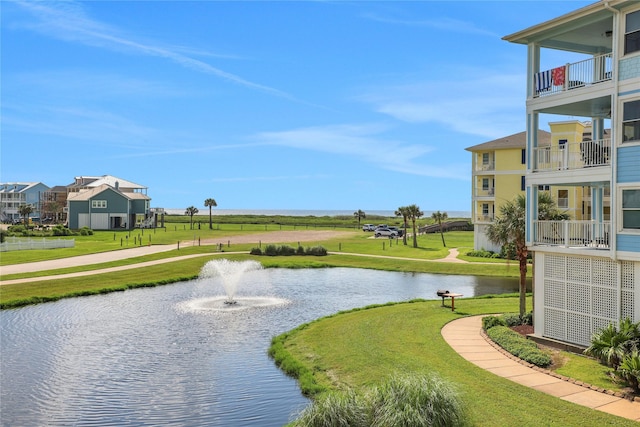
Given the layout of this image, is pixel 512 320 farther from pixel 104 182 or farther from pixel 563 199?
pixel 104 182

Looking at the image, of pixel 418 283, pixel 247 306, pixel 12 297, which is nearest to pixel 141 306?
pixel 247 306

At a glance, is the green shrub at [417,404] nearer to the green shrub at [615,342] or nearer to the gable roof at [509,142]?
the green shrub at [615,342]

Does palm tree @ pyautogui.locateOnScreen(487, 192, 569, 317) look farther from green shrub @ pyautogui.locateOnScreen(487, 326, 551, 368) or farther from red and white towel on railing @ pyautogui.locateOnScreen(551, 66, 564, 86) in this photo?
red and white towel on railing @ pyautogui.locateOnScreen(551, 66, 564, 86)

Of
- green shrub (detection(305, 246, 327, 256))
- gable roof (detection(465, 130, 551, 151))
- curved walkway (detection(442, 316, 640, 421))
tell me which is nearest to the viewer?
curved walkway (detection(442, 316, 640, 421))

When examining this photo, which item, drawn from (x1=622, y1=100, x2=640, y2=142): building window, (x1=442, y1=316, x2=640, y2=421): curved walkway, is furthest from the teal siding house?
(x1=622, y1=100, x2=640, y2=142): building window

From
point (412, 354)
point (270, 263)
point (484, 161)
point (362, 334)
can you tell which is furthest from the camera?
point (484, 161)

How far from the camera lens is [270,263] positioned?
176ft

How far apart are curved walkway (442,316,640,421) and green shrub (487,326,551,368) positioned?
28 cm

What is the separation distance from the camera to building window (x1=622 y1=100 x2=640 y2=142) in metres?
18.0

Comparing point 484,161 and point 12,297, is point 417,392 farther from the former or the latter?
point 484,161

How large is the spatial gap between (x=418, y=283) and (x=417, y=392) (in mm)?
30413

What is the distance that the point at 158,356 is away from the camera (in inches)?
824

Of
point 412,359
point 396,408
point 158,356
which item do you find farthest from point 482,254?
point 396,408

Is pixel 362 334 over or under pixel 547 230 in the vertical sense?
under
